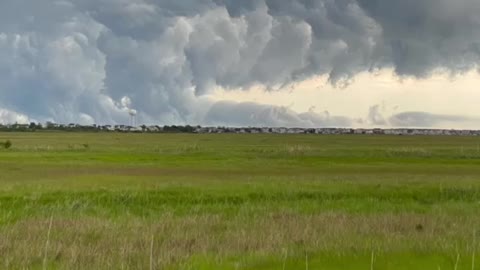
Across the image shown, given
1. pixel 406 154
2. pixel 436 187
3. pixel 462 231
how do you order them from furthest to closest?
pixel 406 154 < pixel 436 187 < pixel 462 231

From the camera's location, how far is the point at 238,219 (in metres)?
19.7

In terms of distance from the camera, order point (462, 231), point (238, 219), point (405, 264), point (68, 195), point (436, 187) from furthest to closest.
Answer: point (436, 187)
point (68, 195)
point (238, 219)
point (462, 231)
point (405, 264)

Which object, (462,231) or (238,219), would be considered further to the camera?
(238,219)

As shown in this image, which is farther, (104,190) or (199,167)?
(199,167)

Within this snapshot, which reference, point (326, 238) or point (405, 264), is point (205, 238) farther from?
point (405, 264)

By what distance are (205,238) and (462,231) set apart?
721 centimetres

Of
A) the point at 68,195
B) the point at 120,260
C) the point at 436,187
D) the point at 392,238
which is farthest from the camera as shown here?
the point at 436,187

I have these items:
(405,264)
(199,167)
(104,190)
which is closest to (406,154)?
(199,167)

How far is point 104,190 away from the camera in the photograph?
28516mm

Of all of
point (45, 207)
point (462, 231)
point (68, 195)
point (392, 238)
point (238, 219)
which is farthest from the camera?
point (68, 195)

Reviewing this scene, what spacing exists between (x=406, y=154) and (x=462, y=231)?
59.0 m

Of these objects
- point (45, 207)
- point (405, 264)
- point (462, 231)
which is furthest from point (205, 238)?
point (45, 207)

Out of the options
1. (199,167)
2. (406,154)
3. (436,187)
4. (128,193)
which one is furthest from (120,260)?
(406,154)

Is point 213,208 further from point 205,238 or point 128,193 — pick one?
point 205,238
